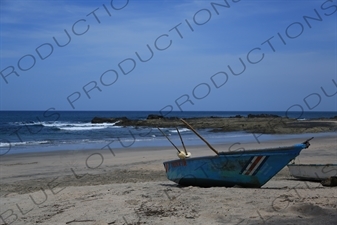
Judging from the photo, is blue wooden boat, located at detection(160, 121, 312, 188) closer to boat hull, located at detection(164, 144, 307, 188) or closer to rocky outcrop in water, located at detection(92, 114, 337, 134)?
boat hull, located at detection(164, 144, 307, 188)

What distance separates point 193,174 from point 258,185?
148cm

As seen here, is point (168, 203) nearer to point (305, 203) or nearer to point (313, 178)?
point (305, 203)

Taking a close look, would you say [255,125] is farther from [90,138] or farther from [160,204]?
[160,204]

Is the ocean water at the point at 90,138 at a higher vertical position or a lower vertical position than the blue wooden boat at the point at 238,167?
higher

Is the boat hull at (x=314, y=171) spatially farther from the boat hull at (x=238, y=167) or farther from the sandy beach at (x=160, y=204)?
the boat hull at (x=238, y=167)

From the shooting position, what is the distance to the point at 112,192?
853 centimetres

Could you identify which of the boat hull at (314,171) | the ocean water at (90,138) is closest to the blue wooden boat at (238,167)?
the boat hull at (314,171)

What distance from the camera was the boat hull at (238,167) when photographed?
26.5 feet

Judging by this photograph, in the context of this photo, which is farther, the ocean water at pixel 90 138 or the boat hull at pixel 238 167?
the ocean water at pixel 90 138

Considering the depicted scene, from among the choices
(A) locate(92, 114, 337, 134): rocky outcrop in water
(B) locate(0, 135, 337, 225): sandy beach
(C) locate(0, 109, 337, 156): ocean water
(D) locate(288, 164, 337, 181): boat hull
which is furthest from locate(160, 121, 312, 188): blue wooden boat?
(A) locate(92, 114, 337, 134): rocky outcrop in water

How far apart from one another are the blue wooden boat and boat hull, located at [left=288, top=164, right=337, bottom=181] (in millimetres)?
2327

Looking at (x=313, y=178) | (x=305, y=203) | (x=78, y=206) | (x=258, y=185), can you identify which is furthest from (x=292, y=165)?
(x=78, y=206)

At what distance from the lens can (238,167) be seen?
850 cm

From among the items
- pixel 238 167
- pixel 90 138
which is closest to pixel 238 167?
pixel 238 167
